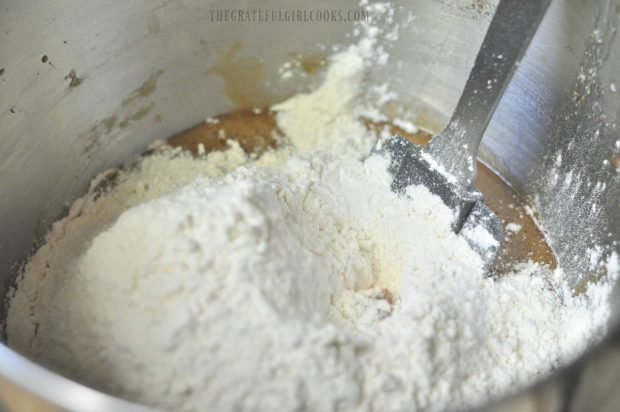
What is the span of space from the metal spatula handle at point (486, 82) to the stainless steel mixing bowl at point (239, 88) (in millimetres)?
198

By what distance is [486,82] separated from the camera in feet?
3.61

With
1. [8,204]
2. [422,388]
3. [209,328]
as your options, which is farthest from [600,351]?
[8,204]

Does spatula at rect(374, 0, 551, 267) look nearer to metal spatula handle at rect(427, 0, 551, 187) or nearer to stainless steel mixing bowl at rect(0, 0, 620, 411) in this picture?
metal spatula handle at rect(427, 0, 551, 187)

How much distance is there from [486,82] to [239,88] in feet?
1.99

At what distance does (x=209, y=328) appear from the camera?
0.89 meters

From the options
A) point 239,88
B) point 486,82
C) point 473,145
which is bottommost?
point 239,88

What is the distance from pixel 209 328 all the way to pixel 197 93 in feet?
2.32

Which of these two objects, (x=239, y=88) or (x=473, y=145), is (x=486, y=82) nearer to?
(x=473, y=145)

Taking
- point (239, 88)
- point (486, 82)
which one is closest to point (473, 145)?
point (486, 82)

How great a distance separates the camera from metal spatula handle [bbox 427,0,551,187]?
1.03 metres

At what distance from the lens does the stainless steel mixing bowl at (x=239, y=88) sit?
3.76ft

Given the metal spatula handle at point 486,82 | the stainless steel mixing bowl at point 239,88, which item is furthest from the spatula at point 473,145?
the stainless steel mixing bowl at point 239,88

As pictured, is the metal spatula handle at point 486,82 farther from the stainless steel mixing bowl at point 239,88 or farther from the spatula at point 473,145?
the stainless steel mixing bowl at point 239,88

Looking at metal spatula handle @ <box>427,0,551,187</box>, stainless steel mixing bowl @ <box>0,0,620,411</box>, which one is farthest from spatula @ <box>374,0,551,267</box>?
stainless steel mixing bowl @ <box>0,0,620,411</box>
